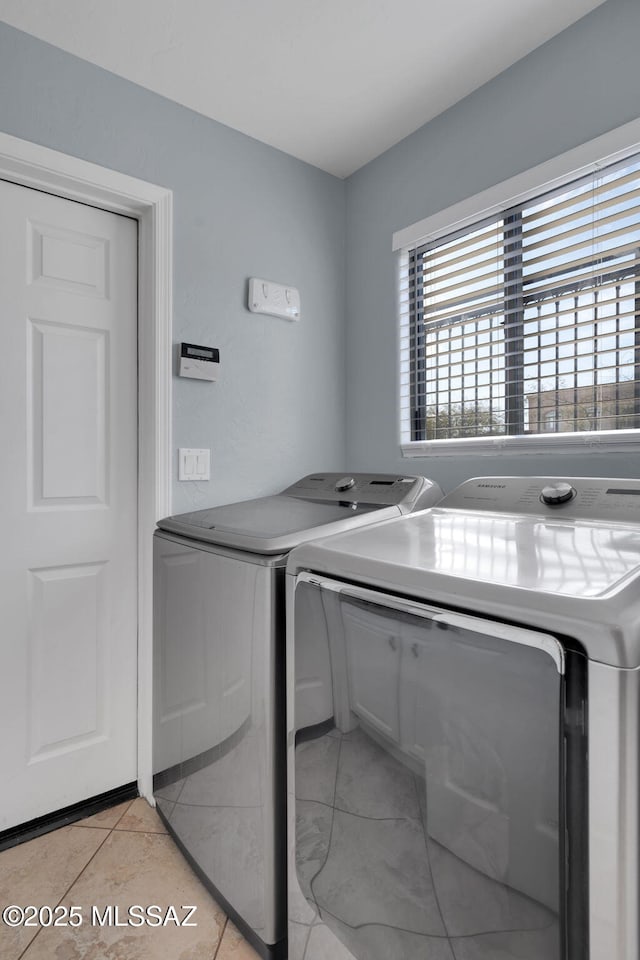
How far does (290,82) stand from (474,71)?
611 mm

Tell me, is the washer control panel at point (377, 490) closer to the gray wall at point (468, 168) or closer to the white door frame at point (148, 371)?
the gray wall at point (468, 168)

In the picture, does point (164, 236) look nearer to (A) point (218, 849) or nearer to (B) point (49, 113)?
(B) point (49, 113)

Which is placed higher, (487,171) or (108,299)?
(487,171)

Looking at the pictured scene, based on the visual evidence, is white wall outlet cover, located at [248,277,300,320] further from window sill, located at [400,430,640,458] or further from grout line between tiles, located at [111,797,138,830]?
grout line between tiles, located at [111,797,138,830]

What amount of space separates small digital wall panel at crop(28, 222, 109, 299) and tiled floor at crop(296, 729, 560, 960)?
1593 mm

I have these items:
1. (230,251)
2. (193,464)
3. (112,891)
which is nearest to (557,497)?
(193,464)

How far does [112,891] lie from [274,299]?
79.2 inches

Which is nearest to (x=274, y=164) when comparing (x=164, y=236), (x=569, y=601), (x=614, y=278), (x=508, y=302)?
(x=164, y=236)

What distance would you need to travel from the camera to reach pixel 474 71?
68.1 inches

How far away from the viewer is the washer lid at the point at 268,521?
4.20ft

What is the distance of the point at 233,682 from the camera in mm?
1314

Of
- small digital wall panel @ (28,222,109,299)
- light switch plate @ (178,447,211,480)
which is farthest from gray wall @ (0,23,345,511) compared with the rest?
small digital wall panel @ (28,222,109,299)

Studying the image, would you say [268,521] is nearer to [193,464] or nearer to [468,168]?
[193,464]

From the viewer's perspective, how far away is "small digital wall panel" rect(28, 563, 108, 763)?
67.2 inches
